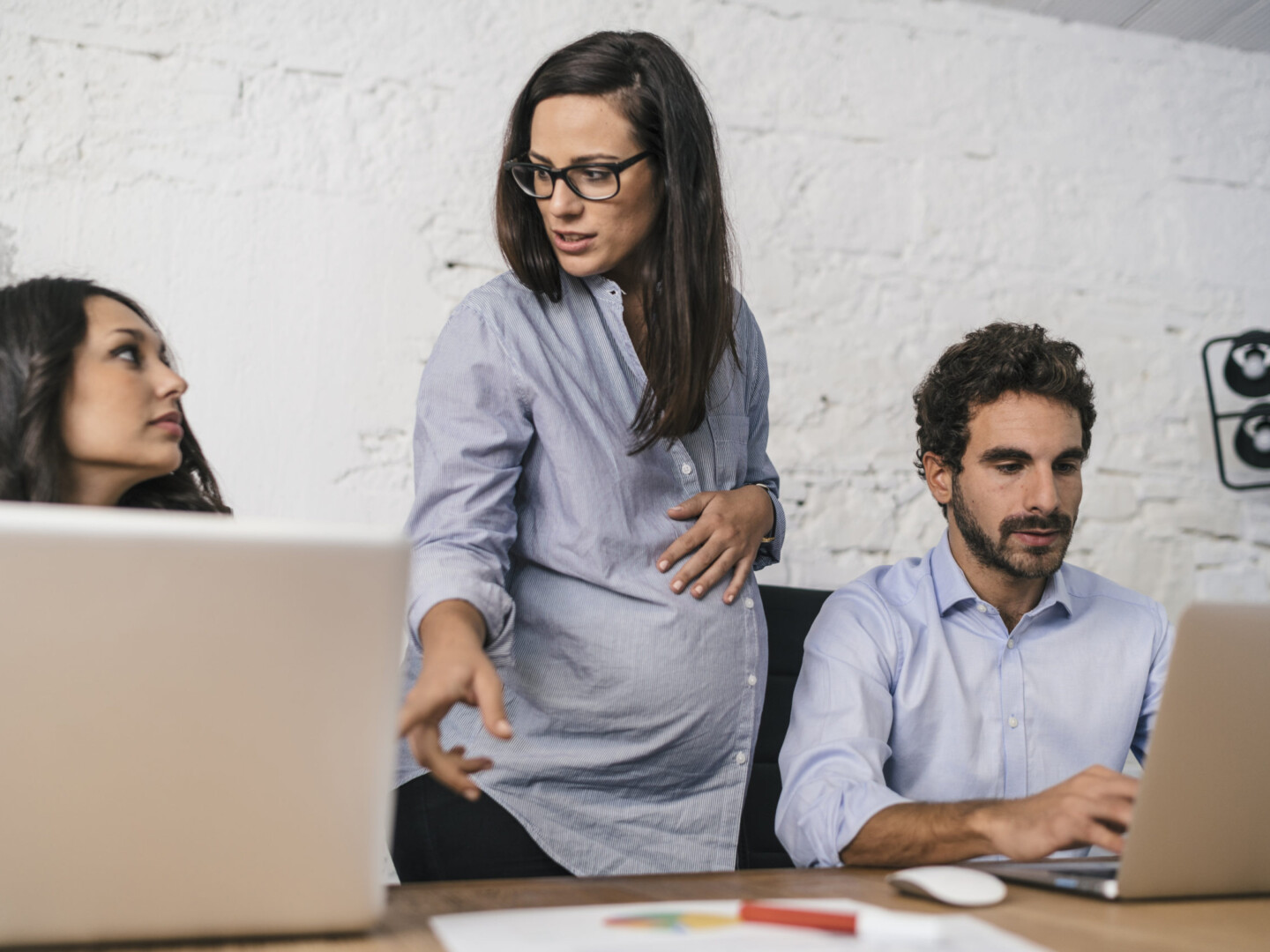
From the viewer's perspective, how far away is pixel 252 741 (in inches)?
25.9

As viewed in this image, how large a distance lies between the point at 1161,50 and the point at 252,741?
9.44 feet

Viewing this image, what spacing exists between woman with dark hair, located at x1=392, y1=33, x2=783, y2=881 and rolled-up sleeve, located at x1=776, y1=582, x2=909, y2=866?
0.08 m

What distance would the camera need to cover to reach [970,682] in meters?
1.54

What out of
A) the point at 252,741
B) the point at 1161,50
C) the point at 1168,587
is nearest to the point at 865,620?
the point at 252,741

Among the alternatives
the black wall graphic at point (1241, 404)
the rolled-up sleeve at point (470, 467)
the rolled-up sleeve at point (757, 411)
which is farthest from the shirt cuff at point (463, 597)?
the black wall graphic at point (1241, 404)

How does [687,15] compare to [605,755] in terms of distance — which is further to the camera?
[687,15]

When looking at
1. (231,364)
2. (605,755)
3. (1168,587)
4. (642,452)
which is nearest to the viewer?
(605,755)

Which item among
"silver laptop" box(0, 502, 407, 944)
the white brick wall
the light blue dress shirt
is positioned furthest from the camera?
the white brick wall

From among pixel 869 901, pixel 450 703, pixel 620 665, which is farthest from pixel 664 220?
pixel 869 901

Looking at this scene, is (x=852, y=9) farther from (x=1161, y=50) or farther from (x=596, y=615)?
(x=596, y=615)

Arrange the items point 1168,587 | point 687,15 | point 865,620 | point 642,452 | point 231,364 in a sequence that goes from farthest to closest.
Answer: point 1168,587 < point 687,15 < point 231,364 < point 865,620 < point 642,452

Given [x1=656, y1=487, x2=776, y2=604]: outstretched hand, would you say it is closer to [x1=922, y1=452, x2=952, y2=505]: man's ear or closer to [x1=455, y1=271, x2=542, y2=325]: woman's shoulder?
[x1=455, y1=271, x2=542, y2=325]: woman's shoulder

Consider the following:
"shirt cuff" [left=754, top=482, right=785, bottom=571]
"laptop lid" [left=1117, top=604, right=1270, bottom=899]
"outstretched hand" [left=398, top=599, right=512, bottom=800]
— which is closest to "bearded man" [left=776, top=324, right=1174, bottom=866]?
"shirt cuff" [left=754, top=482, right=785, bottom=571]

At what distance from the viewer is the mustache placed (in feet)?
5.27
